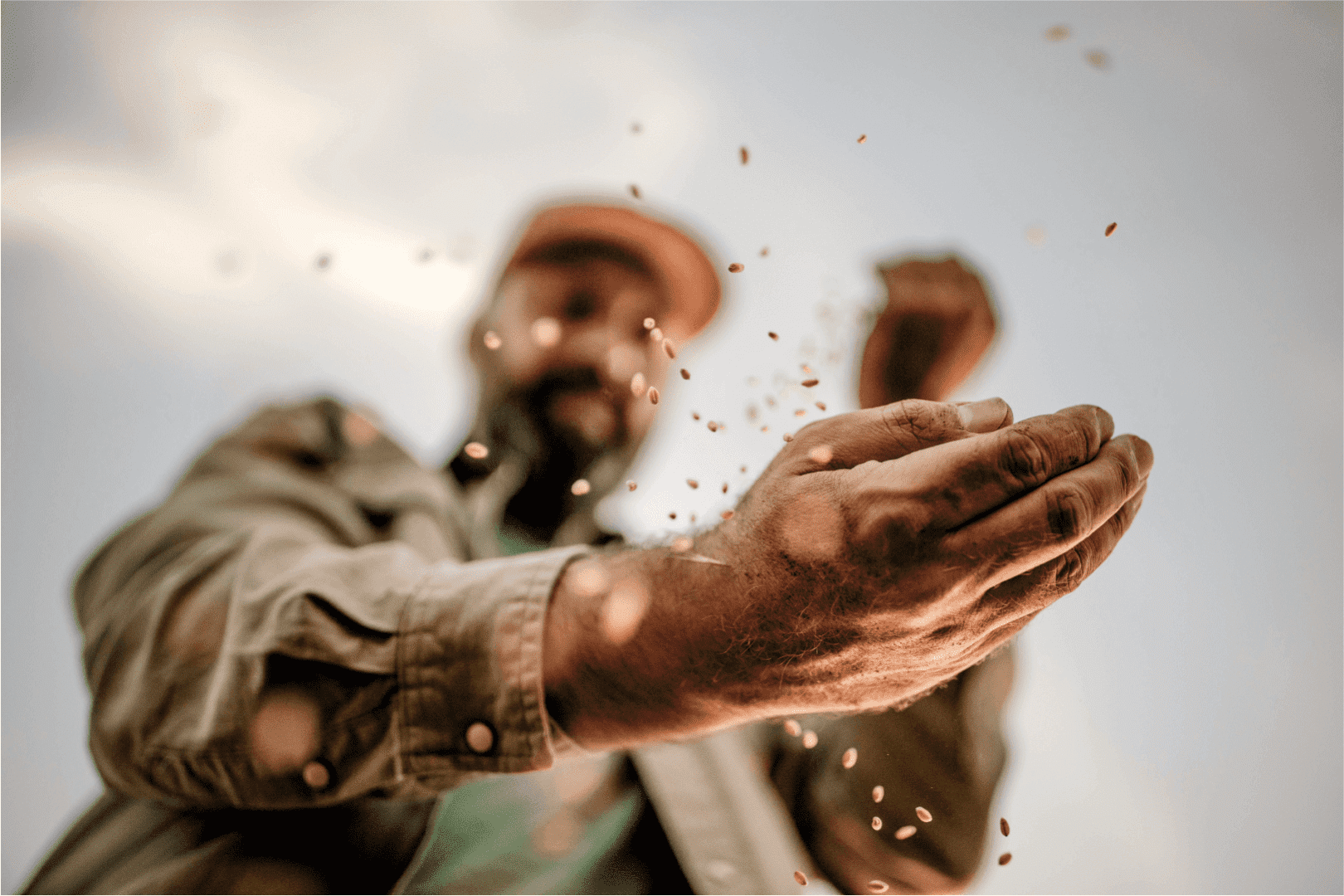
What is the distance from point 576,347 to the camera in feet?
7.30

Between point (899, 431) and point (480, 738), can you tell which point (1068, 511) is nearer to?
point (899, 431)

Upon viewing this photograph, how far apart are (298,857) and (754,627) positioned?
96cm

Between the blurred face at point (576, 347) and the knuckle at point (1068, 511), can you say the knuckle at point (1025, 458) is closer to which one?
the knuckle at point (1068, 511)

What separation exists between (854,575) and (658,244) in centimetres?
161

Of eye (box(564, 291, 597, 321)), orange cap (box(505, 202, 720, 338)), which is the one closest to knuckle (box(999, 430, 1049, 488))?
orange cap (box(505, 202, 720, 338))

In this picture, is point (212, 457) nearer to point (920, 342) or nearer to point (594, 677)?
point (594, 677)

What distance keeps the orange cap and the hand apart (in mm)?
1337

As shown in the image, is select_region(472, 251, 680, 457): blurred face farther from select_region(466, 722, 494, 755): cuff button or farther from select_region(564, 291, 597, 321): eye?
select_region(466, 722, 494, 755): cuff button

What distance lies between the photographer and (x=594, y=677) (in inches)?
33.9

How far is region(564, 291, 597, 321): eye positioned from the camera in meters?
2.21

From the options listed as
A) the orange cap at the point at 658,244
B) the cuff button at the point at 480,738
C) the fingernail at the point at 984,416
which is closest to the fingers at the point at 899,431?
the fingernail at the point at 984,416

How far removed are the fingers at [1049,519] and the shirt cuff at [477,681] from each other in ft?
1.89

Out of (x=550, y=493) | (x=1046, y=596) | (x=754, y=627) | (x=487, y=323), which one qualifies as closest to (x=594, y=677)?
(x=754, y=627)

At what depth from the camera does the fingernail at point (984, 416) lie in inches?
29.1
